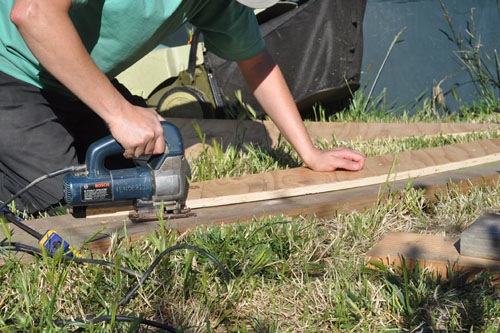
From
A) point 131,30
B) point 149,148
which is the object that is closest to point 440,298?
point 149,148

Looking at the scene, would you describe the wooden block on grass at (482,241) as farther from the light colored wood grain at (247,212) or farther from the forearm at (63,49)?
the forearm at (63,49)

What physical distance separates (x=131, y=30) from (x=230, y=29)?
0.52 meters

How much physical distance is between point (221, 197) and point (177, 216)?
10.6 inches

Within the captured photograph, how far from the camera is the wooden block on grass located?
2.31 m

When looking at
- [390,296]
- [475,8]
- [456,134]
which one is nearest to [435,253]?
[390,296]

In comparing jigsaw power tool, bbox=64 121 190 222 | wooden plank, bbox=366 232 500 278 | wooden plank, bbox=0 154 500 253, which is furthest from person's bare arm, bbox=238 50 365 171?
wooden plank, bbox=366 232 500 278

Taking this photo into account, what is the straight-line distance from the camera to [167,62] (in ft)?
16.6

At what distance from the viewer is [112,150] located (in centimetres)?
270

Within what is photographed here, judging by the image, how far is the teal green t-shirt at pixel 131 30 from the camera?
293 centimetres

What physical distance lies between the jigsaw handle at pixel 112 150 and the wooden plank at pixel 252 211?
0.74 ft

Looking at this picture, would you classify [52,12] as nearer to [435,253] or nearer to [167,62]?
[435,253]

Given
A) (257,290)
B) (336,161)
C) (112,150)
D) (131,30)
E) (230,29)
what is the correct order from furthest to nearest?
(336,161) → (230,29) → (131,30) → (112,150) → (257,290)

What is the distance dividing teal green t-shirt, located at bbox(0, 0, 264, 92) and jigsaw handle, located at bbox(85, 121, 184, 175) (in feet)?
1.62

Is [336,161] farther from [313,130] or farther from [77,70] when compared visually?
[77,70]
